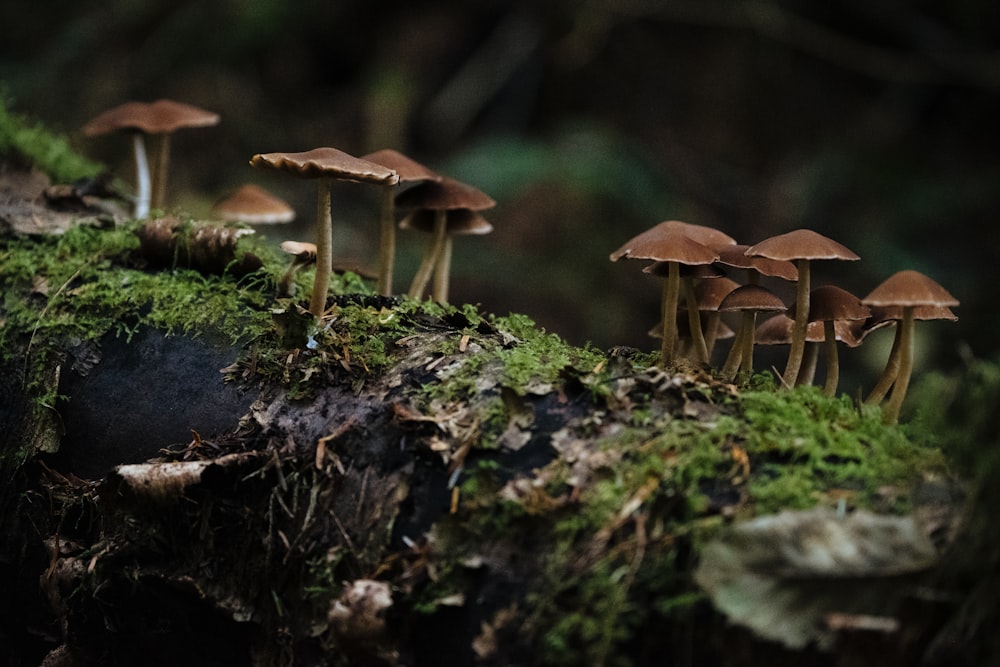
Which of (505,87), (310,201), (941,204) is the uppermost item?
(505,87)

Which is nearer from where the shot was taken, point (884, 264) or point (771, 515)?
point (771, 515)

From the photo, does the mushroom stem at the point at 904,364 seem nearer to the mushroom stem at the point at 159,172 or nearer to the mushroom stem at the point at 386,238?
the mushroom stem at the point at 386,238

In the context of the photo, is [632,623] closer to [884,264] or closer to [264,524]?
[264,524]

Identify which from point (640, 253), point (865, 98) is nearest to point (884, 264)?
point (865, 98)

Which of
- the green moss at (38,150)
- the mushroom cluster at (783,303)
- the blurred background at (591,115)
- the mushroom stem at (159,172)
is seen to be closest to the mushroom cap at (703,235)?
the mushroom cluster at (783,303)

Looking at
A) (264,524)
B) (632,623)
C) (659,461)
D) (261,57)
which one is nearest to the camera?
(632,623)

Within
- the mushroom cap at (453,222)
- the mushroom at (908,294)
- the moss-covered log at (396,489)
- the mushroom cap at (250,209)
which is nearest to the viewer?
the moss-covered log at (396,489)

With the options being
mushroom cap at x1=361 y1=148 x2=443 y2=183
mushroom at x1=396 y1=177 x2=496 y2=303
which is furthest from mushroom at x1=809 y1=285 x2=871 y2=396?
mushroom cap at x1=361 y1=148 x2=443 y2=183
